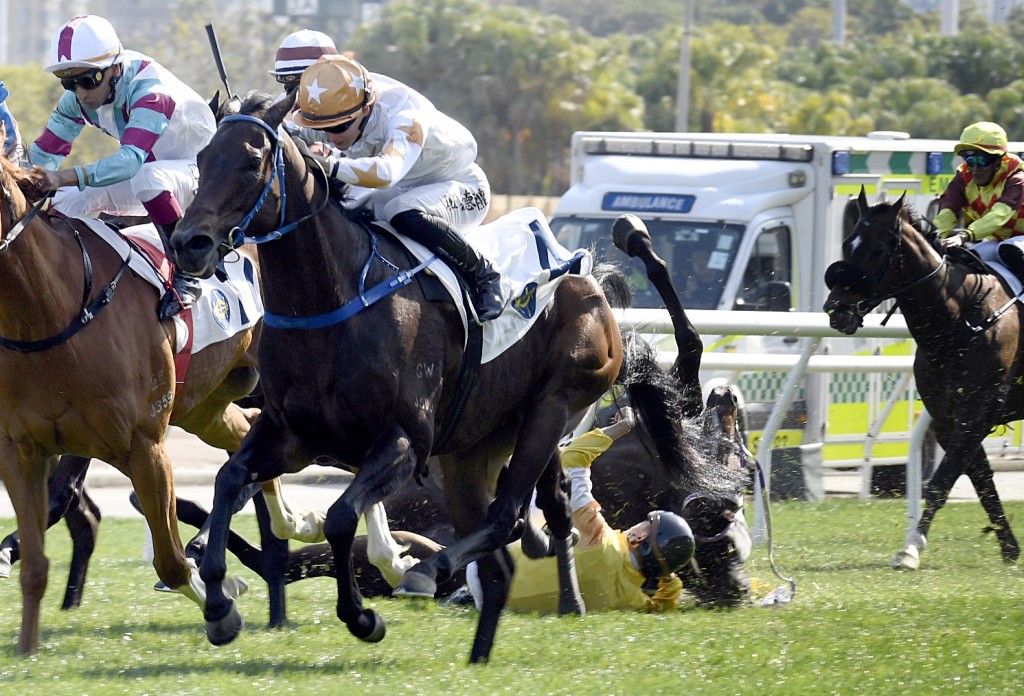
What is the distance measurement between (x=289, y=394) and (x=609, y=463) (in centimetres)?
272

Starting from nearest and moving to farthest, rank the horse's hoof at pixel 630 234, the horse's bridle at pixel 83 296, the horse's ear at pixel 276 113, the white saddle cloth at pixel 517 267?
the horse's ear at pixel 276 113, the horse's bridle at pixel 83 296, the white saddle cloth at pixel 517 267, the horse's hoof at pixel 630 234

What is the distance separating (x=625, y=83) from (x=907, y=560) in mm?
29429

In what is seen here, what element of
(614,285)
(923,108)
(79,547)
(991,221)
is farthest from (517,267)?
(923,108)

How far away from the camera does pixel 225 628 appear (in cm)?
518

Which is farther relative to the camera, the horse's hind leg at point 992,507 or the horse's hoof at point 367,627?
the horse's hind leg at point 992,507

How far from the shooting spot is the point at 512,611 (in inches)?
268

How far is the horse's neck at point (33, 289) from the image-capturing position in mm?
5570

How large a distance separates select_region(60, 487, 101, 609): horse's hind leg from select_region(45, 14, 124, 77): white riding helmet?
2.07 m

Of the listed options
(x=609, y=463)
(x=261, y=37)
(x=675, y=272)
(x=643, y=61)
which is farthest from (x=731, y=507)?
(x=261, y=37)

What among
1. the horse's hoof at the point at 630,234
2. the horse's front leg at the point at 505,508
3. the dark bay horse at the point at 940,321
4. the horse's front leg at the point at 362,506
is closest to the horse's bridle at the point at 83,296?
the horse's front leg at the point at 362,506

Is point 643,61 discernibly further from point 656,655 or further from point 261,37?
point 656,655

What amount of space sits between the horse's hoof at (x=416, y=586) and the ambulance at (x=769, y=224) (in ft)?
17.9

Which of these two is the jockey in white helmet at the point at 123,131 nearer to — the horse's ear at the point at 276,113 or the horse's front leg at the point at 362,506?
the horse's ear at the point at 276,113

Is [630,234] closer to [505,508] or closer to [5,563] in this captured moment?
[505,508]
